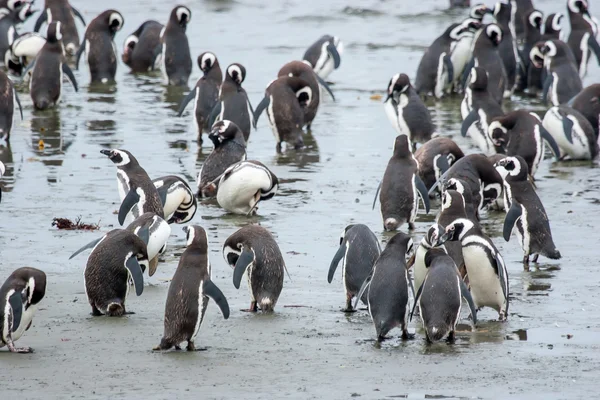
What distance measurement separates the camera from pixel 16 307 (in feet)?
17.6

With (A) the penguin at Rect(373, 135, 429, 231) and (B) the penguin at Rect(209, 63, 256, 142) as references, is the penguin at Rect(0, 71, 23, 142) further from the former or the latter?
(A) the penguin at Rect(373, 135, 429, 231)

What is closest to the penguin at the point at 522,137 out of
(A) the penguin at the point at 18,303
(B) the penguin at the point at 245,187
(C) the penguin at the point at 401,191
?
(C) the penguin at the point at 401,191

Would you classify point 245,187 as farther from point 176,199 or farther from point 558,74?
point 558,74

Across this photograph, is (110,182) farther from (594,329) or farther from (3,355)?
(594,329)

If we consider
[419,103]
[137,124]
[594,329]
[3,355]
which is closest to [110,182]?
[137,124]

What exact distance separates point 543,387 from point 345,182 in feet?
16.9

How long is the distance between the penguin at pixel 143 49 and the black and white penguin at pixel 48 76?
2955 millimetres

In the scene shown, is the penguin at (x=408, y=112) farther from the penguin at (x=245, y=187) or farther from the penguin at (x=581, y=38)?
the penguin at (x=581, y=38)

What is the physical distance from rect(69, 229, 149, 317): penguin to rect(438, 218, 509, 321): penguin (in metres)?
1.80

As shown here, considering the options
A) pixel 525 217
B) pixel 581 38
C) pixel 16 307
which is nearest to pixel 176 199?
pixel 525 217

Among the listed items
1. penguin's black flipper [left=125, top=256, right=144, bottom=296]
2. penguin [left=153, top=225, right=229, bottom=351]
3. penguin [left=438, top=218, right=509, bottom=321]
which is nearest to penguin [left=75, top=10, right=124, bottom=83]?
penguin's black flipper [left=125, top=256, right=144, bottom=296]

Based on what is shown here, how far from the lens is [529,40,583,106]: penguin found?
1274 cm

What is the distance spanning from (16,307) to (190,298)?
0.87 metres

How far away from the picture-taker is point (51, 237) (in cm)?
783
